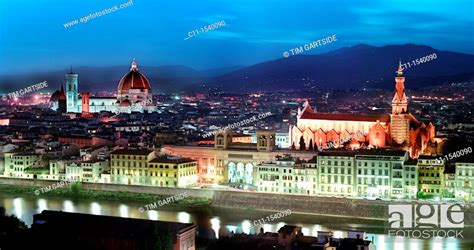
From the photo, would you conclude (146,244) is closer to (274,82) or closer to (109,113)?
(109,113)

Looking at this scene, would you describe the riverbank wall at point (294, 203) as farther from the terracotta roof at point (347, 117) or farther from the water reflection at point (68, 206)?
the terracotta roof at point (347, 117)

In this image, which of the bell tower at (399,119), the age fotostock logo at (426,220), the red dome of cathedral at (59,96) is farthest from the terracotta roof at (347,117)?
the red dome of cathedral at (59,96)

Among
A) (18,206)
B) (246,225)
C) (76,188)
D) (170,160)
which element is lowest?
(246,225)

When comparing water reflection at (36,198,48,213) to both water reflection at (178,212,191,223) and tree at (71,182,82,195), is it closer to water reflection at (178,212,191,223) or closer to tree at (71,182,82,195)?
tree at (71,182,82,195)

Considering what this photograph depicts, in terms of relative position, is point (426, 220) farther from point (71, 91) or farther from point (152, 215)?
point (71, 91)

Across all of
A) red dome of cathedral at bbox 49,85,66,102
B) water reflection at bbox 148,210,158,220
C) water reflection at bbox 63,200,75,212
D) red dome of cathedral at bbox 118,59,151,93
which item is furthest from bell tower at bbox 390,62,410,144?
red dome of cathedral at bbox 49,85,66,102

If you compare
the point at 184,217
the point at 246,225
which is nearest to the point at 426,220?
the point at 246,225

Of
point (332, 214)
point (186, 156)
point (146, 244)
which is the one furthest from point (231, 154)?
point (146, 244)

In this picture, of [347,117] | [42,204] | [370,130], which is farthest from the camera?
[347,117]
